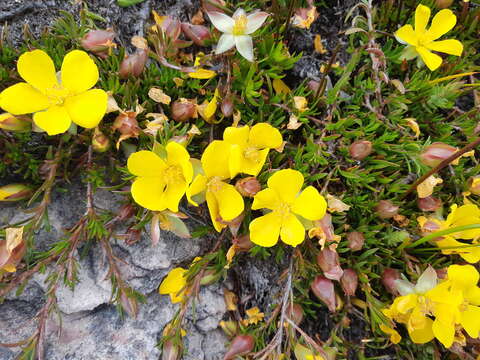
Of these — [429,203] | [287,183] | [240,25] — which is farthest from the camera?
[429,203]

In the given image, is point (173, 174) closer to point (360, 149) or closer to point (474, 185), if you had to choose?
point (360, 149)

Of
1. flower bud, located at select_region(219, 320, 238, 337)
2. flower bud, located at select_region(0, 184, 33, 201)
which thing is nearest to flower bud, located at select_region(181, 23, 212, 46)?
flower bud, located at select_region(0, 184, 33, 201)

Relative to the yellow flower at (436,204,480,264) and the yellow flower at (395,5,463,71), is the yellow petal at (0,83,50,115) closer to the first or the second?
the yellow flower at (395,5,463,71)

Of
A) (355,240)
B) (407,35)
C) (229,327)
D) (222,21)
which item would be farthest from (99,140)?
(407,35)

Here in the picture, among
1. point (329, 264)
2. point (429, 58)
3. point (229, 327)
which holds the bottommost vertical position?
point (229, 327)

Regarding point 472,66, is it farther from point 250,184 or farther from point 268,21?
point 250,184

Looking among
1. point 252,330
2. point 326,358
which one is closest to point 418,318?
point 326,358
